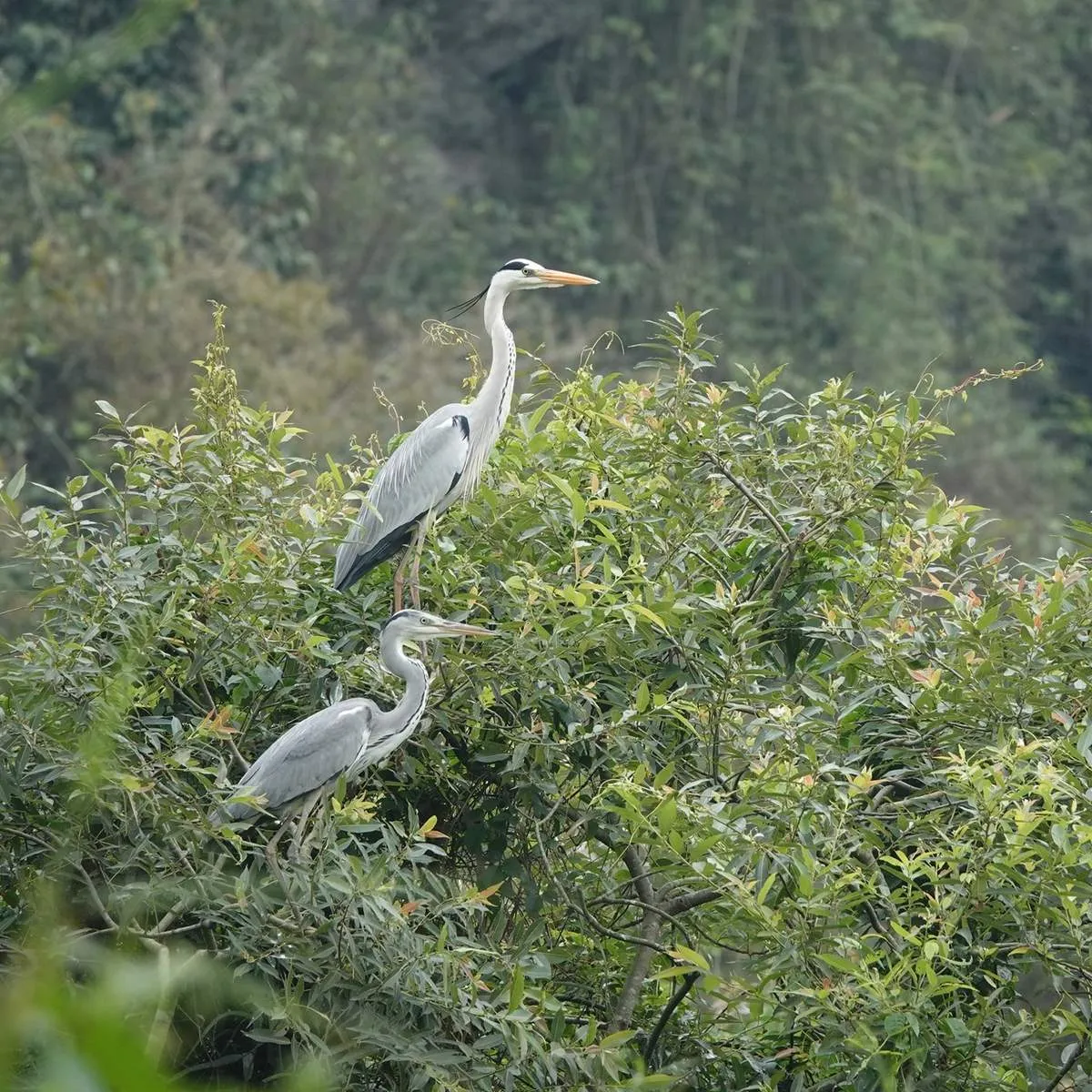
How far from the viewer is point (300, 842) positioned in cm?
337

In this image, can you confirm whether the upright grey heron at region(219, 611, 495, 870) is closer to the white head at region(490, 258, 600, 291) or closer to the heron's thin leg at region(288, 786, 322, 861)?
the heron's thin leg at region(288, 786, 322, 861)

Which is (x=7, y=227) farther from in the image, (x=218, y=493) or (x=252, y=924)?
(x=252, y=924)

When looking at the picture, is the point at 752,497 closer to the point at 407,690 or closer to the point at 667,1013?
the point at 407,690

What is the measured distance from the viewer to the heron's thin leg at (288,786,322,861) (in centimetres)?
328

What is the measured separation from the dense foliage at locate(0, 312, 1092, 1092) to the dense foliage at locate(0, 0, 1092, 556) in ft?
37.8

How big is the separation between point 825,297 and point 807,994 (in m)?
16.2

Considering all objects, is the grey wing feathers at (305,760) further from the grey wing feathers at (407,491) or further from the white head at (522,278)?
the white head at (522,278)

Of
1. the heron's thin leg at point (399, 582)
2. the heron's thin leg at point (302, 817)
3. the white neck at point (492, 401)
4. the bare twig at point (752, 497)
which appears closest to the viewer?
the heron's thin leg at point (302, 817)

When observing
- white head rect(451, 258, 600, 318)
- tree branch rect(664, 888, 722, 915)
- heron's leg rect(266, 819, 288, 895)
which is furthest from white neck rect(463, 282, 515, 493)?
heron's leg rect(266, 819, 288, 895)

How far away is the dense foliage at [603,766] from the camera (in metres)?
3.06

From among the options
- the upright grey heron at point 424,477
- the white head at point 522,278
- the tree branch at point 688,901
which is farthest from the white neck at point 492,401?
the tree branch at point 688,901

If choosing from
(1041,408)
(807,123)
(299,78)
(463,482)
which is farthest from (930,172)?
(463,482)

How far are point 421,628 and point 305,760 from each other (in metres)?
0.36

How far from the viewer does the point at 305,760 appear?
3457 mm
